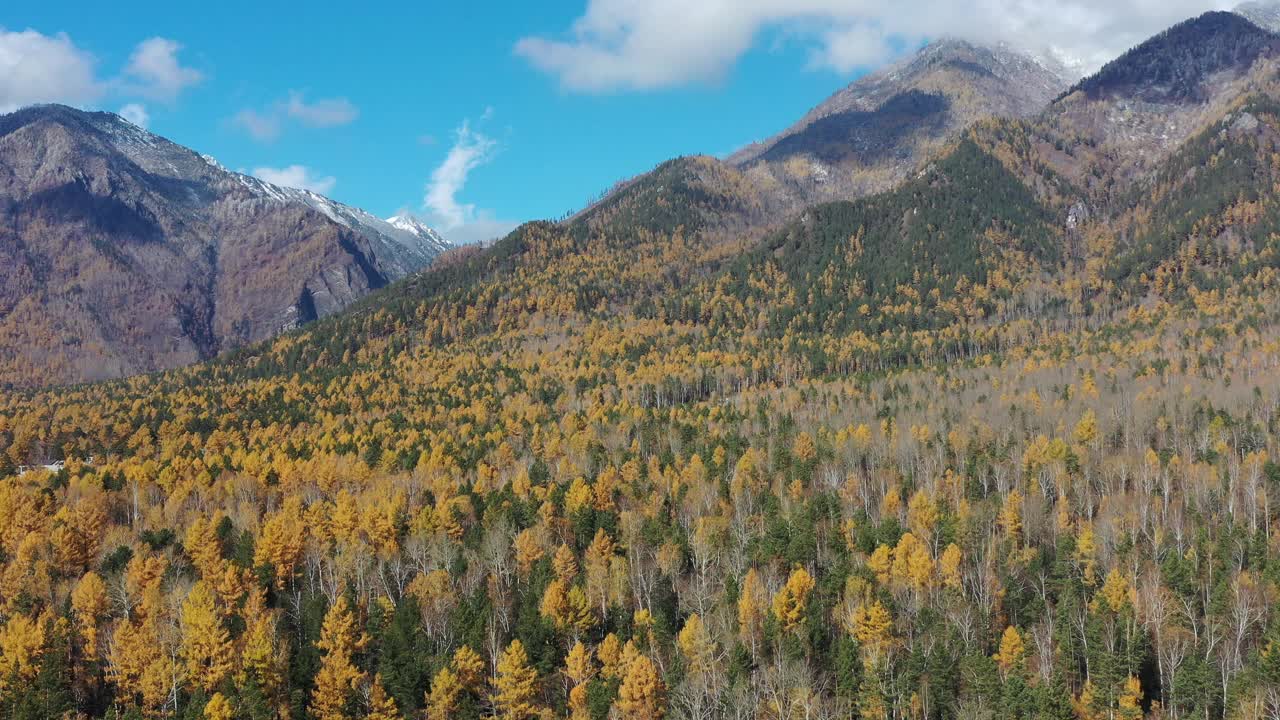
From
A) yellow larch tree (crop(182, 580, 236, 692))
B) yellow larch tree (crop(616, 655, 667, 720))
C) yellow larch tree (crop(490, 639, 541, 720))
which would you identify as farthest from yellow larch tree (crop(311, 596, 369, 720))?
yellow larch tree (crop(616, 655, 667, 720))

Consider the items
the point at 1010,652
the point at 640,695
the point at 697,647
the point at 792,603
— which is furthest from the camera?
the point at 792,603

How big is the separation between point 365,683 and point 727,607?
107 ft

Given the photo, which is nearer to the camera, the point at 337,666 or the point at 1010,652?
the point at 337,666

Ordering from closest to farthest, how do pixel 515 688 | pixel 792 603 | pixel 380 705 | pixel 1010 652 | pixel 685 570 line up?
pixel 380 705, pixel 515 688, pixel 1010 652, pixel 792 603, pixel 685 570

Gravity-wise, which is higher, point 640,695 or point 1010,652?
point 640,695

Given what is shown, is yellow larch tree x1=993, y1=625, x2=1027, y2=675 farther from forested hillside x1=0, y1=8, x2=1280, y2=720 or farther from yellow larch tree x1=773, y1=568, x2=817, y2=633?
yellow larch tree x1=773, y1=568, x2=817, y2=633

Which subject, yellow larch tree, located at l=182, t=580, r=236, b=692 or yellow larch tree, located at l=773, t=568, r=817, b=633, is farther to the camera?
yellow larch tree, located at l=773, t=568, r=817, b=633

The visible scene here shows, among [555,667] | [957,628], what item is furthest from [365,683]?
[957,628]

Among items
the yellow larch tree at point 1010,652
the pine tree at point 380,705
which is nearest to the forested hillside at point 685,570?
the pine tree at point 380,705

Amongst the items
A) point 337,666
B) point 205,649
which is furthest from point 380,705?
point 205,649

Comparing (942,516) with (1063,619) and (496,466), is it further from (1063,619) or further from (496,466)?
(496,466)

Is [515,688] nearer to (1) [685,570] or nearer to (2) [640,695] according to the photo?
(2) [640,695]

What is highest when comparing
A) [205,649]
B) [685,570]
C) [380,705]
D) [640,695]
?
[205,649]

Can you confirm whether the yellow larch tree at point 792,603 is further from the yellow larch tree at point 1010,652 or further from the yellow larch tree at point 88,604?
the yellow larch tree at point 88,604
